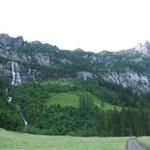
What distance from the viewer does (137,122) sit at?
168000mm

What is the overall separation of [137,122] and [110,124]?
11452 mm

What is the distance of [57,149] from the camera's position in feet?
173

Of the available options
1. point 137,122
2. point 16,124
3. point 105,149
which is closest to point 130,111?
point 137,122

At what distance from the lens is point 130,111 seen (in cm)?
17288

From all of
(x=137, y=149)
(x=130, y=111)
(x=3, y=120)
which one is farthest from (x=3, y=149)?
(x=130, y=111)

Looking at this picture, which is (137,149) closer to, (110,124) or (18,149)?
(18,149)

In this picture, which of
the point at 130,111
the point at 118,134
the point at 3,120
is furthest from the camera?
the point at 130,111

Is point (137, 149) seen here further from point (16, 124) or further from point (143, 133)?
point (143, 133)

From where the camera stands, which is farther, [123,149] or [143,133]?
[143,133]

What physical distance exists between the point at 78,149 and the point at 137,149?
25.6ft

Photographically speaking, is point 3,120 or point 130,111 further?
point 130,111

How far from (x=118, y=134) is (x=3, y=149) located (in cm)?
11587

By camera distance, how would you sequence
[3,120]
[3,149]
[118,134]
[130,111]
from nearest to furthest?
[3,149] < [3,120] < [118,134] < [130,111]

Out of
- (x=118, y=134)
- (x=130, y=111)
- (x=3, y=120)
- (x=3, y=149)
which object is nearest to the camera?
(x=3, y=149)
